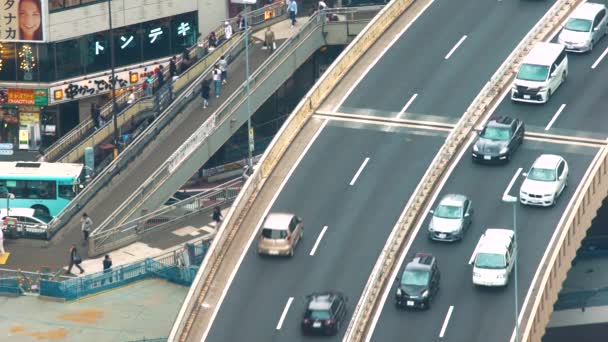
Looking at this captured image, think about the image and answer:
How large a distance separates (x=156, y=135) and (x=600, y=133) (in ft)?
95.5

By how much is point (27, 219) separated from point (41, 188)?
10.3 feet

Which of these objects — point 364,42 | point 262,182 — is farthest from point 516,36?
point 262,182

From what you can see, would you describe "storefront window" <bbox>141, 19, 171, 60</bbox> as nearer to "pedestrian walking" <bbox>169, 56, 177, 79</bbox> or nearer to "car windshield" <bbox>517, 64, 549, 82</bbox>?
"pedestrian walking" <bbox>169, 56, 177, 79</bbox>

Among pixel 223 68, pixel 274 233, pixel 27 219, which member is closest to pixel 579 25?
pixel 223 68

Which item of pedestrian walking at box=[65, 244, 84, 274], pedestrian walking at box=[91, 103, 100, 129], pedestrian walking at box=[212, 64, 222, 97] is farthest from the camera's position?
pedestrian walking at box=[212, 64, 222, 97]

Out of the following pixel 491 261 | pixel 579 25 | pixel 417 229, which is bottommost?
pixel 417 229

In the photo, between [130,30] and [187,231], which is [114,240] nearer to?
[187,231]

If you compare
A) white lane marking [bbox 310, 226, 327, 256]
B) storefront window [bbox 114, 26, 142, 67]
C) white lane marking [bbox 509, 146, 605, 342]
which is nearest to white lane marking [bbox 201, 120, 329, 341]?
white lane marking [bbox 310, 226, 327, 256]

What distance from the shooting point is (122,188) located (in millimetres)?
124688

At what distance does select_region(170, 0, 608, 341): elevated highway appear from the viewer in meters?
102

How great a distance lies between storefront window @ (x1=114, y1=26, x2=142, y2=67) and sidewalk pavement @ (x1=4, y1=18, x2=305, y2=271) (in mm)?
6526

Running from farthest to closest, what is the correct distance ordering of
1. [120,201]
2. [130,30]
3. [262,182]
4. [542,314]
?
[130,30], [120,201], [262,182], [542,314]

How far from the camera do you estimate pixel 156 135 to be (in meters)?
129

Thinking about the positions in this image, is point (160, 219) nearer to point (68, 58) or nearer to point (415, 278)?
point (68, 58)
